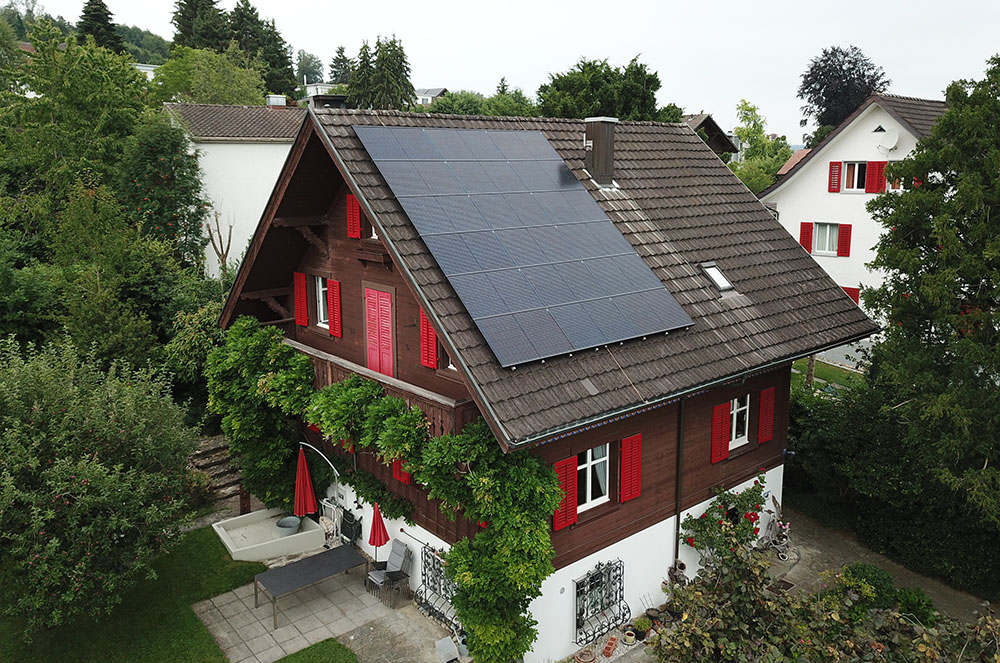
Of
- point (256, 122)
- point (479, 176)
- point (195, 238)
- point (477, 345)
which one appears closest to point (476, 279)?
point (477, 345)

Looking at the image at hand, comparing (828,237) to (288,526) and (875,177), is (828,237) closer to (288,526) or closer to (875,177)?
(875,177)

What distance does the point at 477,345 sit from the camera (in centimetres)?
1079

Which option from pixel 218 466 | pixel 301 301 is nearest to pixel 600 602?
pixel 301 301

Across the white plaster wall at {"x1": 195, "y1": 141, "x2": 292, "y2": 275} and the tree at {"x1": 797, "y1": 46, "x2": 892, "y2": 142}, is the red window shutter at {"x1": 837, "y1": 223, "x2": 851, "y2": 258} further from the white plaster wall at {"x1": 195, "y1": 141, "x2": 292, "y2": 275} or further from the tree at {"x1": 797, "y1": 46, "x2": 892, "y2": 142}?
the tree at {"x1": 797, "y1": 46, "x2": 892, "y2": 142}

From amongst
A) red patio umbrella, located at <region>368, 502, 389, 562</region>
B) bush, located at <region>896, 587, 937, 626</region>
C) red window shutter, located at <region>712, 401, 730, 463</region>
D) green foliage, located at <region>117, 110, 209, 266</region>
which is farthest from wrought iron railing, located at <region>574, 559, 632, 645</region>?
green foliage, located at <region>117, 110, 209, 266</region>

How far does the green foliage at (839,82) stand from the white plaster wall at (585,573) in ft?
176

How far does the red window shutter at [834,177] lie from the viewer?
3083 centimetres

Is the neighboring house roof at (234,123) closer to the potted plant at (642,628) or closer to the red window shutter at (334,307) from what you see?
the red window shutter at (334,307)

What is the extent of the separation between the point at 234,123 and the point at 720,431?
26.7m

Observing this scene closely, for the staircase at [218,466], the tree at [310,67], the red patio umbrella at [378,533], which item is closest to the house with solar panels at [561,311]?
the red patio umbrella at [378,533]

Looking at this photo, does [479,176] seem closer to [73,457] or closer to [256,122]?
[73,457]

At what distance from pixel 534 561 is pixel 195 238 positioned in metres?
23.5

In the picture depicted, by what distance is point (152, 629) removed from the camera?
534 inches

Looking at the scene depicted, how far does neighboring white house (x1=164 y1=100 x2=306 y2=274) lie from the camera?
3086 centimetres
